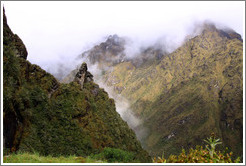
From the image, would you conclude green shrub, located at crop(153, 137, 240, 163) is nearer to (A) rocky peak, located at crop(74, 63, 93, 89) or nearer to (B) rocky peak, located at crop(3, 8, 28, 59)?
(B) rocky peak, located at crop(3, 8, 28, 59)

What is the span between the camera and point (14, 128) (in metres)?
14.8

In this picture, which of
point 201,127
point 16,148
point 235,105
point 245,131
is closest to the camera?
point 245,131

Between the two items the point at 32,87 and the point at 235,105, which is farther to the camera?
the point at 235,105

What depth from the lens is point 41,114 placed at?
714 inches

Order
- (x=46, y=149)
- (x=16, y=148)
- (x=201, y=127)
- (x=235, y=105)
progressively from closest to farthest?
(x=16, y=148)
(x=46, y=149)
(x=201, y=127)
(x=235, y=105)

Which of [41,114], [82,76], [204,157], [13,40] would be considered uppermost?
[82,76]

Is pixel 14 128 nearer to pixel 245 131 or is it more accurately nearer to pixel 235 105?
pixel 245 131

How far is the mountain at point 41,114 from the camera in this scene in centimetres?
1454

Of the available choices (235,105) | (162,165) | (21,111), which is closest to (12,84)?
(21,111)

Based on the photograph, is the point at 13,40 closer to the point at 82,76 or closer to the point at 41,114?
the point at 41,114

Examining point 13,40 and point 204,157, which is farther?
point 13,40

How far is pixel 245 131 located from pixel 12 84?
1514 cm

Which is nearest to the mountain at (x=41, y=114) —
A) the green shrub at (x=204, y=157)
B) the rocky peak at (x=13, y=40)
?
the rocky peak at (x=13, y=40)

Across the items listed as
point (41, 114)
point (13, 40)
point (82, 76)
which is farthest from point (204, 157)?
point (82, 76)
